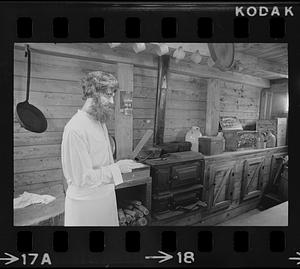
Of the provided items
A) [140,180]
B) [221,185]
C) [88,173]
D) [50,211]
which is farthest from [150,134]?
[50,211]

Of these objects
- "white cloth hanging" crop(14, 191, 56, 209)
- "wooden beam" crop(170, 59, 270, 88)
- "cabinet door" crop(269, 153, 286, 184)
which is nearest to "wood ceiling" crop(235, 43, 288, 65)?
"wooden beam" crop(170, 59, 270, 88)

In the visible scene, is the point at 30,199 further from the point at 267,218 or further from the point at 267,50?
the point at 267,50

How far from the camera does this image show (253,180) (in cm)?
111

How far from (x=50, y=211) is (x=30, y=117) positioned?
1.52 feet

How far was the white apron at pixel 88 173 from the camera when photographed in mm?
948

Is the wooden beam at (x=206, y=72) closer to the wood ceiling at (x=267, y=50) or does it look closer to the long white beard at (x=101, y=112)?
the wood ceiling at (x=267, y=50)

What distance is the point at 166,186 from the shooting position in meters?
1.04

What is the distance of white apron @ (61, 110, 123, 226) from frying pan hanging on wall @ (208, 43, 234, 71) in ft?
2.17

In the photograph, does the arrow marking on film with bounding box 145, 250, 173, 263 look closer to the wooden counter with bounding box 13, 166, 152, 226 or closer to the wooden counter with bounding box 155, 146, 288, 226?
the wooden counter with bounding box 155, 146, 288, 226

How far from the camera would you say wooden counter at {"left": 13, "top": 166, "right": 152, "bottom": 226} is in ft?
3.18

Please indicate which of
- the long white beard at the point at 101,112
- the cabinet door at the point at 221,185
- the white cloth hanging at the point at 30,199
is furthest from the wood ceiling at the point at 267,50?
the white cloth hanging at the point at 30,199

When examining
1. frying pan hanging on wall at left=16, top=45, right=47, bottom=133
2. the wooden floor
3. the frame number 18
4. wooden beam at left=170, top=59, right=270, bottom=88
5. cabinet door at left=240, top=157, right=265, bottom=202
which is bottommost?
the frame number 18

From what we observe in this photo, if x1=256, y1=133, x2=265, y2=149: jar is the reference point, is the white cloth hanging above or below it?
below

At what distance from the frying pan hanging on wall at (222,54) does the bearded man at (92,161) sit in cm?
51
